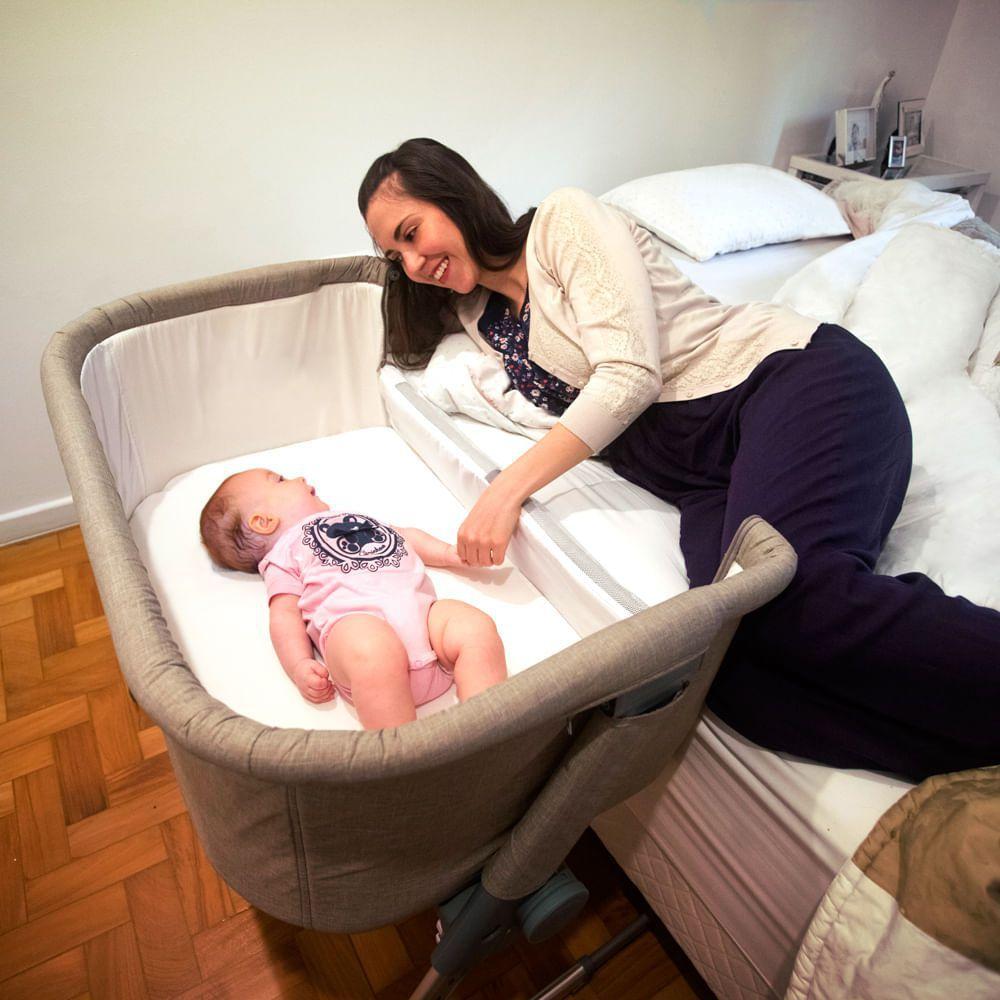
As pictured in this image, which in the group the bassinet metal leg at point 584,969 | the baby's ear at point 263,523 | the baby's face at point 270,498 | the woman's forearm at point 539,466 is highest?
the woman's forearm at point 539,466

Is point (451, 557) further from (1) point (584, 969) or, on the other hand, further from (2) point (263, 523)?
(1) point (584, 969)

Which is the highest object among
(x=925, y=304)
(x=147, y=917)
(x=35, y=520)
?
(x=925, y=304)

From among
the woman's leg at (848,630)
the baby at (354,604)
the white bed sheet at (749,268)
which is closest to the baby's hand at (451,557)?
the baby at (354,604)

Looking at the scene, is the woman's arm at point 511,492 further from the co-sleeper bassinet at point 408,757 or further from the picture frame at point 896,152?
the picture frame at point 896,152

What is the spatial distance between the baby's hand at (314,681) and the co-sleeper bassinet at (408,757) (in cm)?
21

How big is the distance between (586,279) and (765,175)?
4.61 feet

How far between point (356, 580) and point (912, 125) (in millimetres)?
2700

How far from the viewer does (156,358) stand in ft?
4.08

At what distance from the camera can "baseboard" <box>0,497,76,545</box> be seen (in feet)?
5.39

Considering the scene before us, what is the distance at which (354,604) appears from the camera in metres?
0.93

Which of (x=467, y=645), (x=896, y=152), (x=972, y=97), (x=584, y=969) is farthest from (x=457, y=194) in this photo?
(x=972, y=97)

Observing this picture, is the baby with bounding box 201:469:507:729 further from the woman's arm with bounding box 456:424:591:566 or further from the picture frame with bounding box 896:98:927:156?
the picture frame with bounding box 896:98:927:156

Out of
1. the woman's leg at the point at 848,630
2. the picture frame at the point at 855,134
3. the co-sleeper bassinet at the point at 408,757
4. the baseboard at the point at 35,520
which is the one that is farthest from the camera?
the picture frame at the point at 855,134

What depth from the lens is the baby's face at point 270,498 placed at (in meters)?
1.10
